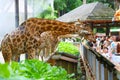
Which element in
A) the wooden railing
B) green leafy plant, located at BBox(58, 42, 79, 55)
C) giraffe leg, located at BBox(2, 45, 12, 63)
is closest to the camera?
the wooden railing

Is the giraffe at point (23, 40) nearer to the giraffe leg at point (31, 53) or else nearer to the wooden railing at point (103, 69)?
the giraffe leg at point (31, 53)

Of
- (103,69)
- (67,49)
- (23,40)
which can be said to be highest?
(23,40)

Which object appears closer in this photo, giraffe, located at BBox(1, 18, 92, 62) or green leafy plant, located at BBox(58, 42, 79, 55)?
giraffe, located at BBox(1, 18, 92, 62)

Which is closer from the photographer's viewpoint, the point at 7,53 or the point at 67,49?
the point at 7,53

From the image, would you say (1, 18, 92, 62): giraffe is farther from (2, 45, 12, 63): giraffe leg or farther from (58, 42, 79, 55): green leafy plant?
(58, 42, 79, 55): green leafy plant

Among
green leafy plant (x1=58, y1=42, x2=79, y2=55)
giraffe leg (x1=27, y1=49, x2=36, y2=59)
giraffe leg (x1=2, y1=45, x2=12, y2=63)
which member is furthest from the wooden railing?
green leafy plant (x1=58, y1=42, x2=79, y2=55)

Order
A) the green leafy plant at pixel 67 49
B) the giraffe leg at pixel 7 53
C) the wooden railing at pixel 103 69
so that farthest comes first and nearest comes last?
the green leafy plant at pixel 67 49 < the giraffe leg at pixel 7 53 < the wooden railing at pixel 103 69

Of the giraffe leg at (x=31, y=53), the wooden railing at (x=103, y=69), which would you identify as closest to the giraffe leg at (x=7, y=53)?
the giraffe leg at (x=31, y=53)

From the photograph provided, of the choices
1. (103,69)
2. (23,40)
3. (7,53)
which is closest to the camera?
(103,69)

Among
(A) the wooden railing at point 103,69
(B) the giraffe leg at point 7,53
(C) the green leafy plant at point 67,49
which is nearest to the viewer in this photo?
(A) the wooden railing at point 103,69

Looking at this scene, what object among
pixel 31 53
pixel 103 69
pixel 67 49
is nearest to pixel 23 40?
pixel 31 53

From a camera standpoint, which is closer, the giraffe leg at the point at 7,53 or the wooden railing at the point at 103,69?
the wooden railing at the point at 103,69

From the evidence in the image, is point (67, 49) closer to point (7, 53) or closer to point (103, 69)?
point (7, 53)

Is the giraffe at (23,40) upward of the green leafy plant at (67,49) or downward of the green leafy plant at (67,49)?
upward
